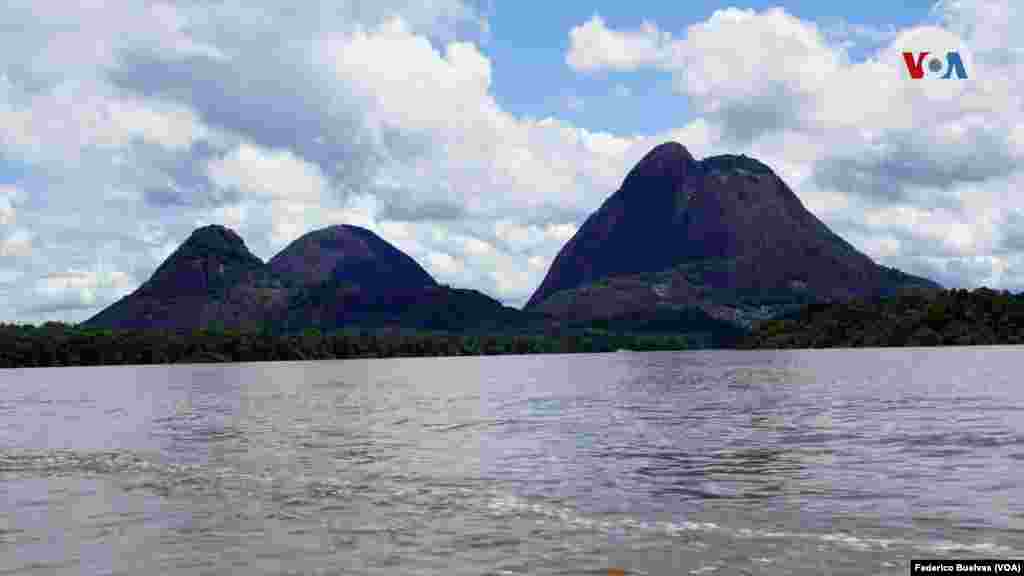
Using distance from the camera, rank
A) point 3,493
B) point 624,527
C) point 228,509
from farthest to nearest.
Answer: point 3,493, point 228,509, point 624,527

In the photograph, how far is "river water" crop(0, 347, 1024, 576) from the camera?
24.8m

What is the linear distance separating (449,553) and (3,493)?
21827 millimetres

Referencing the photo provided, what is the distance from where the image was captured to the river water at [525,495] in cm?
2475

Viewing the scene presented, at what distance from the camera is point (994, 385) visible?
103188mm

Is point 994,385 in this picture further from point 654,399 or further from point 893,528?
point 893,528

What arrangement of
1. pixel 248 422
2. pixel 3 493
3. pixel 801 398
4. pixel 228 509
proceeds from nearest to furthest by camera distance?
pixel 228 509, pixel 3 493, pixel 248 422, pixel 801 398

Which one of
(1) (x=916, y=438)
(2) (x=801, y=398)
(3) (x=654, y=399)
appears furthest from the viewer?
(3) (x=654, y=399)

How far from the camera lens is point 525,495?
3441 centimetres

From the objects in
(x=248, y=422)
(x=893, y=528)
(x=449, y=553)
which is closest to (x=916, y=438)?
(x=893, y=528)

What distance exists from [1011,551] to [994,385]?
8775 cm

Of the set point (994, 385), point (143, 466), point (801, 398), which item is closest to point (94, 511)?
point (143, 466)

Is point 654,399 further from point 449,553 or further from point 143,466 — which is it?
point 449,553

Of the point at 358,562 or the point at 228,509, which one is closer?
the point at 358,562

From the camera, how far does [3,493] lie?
3841 centimetres
